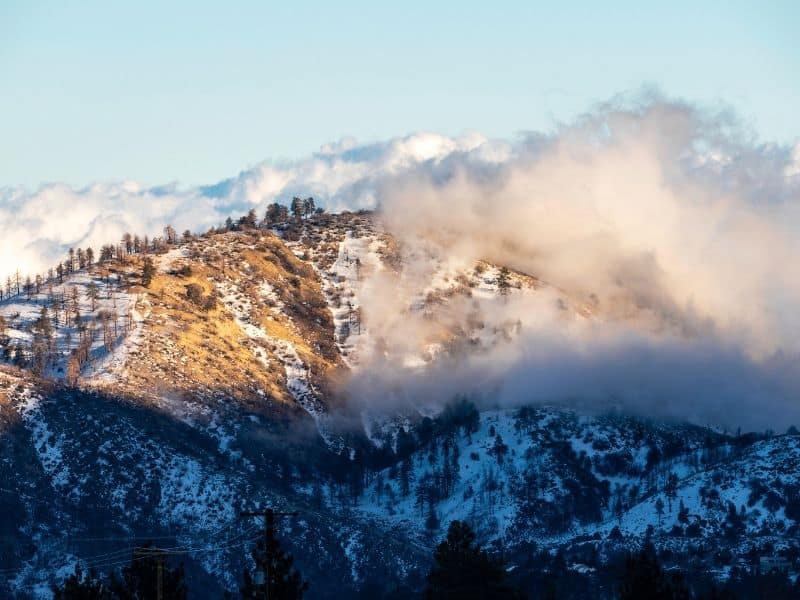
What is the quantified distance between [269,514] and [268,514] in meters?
0.16

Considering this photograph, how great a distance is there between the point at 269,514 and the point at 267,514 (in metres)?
0.65

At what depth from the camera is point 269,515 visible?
199875 millimetres

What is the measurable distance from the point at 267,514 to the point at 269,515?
1.03m

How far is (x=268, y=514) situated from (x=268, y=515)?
0.55 feet

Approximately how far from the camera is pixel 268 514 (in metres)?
199

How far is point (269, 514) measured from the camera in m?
200

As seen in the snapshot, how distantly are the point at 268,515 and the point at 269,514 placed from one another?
14cm

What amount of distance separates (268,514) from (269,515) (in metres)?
0.53

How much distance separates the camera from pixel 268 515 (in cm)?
19950
